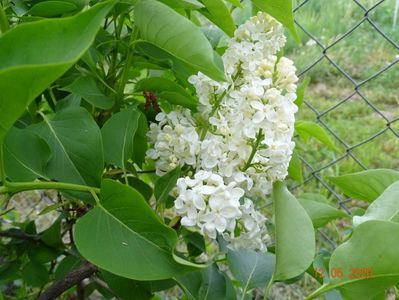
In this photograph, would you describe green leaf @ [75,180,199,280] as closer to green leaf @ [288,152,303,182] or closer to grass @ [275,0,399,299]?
green leaf @ [288,152,303,182]

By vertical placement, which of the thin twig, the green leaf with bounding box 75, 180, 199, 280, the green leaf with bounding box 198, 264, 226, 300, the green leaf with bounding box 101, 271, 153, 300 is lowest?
the thin twig

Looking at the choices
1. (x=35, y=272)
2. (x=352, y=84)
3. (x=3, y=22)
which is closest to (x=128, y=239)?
(x=3, y=22)

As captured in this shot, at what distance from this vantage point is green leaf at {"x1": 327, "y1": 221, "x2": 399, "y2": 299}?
21.2 inches

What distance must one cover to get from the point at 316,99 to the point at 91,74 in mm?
2000

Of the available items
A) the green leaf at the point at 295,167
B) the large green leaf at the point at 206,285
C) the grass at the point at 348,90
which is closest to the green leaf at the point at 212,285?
the large green leaf at the point at 206,285

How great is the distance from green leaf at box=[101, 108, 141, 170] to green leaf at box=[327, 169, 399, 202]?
0.26m

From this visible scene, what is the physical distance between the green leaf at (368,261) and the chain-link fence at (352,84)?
1505 mm

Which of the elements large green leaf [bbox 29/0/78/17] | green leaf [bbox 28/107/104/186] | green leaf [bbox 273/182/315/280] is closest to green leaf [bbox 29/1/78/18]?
large green leaf [bbox 29/0/78/17]

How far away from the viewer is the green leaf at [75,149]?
624 mm

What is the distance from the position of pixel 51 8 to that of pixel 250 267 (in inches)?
15.7

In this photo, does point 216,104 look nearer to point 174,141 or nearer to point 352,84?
point 174,141

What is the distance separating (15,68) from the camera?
0.38 meters

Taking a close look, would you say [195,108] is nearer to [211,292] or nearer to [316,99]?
[211,292]

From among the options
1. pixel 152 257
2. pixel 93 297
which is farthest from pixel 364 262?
pixel 93 297
